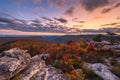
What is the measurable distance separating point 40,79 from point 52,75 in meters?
0.99

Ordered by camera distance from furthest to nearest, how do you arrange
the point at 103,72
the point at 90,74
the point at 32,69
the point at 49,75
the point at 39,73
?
1. the point at 90,74
2. the point at 103,72
3. the point at 32,69
4. the point at 39,73
5. the point at 49,75

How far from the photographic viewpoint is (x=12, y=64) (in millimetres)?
A: 11836

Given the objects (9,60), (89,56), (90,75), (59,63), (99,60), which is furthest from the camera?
(89,56)

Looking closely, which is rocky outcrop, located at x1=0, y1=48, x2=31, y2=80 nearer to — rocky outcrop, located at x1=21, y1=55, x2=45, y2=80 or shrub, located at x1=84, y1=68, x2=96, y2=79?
rocky outcrop, located at x1=21, y1=55, x2=45, y2=80

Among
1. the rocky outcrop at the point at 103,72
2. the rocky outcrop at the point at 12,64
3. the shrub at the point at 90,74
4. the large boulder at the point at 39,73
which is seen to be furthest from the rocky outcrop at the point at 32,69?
the rocky outcrop at the point at 103,72

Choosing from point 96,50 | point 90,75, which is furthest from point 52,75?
point 96,50

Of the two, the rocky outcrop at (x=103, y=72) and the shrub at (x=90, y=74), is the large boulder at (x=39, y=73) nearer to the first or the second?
the shrub at (x=90, y=74)

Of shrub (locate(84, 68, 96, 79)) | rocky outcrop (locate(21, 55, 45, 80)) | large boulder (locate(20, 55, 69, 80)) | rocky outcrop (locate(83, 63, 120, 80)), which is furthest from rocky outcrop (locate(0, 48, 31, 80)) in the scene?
rocky outcrop (locate(83, 63, 120, 80))

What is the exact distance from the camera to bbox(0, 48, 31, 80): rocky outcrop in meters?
11.1

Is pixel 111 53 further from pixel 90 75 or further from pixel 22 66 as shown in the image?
pixel 22 66

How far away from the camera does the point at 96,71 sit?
1345cm

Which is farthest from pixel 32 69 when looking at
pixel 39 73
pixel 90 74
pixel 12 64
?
pixel 90 74

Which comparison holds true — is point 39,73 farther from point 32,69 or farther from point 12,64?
point 12,64

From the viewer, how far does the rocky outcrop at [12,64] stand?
11.1m
